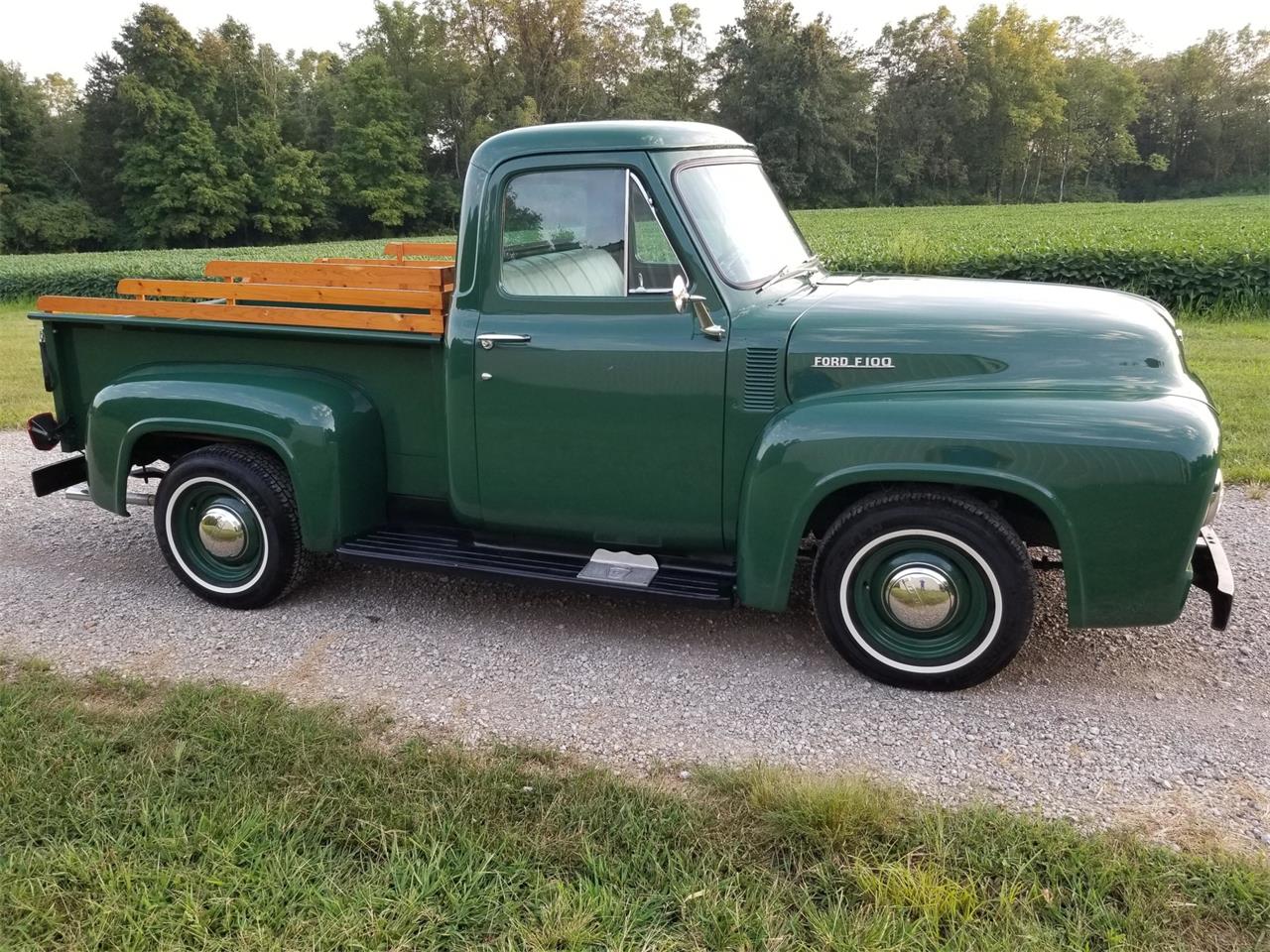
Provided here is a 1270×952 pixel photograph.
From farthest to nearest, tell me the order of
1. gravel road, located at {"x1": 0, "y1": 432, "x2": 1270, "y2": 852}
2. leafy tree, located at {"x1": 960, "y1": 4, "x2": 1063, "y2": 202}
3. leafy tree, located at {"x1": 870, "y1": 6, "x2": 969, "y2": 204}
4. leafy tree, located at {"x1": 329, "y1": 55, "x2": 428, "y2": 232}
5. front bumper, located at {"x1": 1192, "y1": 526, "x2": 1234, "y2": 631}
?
1. leafy tree, located at {"x1": 960, "y1": 4, "x2": 1063, "y2": 202}
2. leafy tree, located at {"x1": 870, "y1": 6, "x2": 969, "y2": 204}
3. leafy tree, located at {"x1": 329, "y1": 55, "x2": 428, "y2": 232}
4. front bumper, located at {"x1": 1192, "y1": 526, "x2": 1234, "y2": 631}
5. gravel road, located at {"x1": 0, "y1": 432, "x2": 1270, "y2": 852}

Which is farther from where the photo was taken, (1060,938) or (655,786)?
(655,786)

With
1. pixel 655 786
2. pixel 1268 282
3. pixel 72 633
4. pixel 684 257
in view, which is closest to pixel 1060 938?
pixel 655 786

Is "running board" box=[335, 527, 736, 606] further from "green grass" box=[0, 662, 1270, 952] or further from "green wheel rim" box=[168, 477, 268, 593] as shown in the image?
"green grass" box=[0, 662, 1270, 952]

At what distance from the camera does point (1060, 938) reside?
238 cm

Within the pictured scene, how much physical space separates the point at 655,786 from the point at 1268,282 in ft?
42.8

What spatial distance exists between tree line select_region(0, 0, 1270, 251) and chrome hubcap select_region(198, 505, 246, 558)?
47598 millimetres

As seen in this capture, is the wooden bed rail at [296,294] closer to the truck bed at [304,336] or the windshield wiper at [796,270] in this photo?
the truck bed at [304,336]

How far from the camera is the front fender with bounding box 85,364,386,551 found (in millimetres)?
4215

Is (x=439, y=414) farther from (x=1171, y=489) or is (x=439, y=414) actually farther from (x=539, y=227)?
(x=1171, y=489)

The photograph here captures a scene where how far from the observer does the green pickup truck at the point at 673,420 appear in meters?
3.39

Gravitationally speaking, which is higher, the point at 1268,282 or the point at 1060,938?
the point at 1268,282

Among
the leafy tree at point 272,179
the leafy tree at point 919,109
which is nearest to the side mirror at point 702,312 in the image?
the leafy tree at point 272,179

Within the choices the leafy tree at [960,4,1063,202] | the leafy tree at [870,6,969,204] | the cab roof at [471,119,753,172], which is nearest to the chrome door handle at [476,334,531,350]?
the cab roof at [471,119,753,172]

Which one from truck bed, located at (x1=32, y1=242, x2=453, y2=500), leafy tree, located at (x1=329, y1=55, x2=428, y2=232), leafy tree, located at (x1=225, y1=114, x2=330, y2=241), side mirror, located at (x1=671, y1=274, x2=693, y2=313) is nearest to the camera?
side mirror, located at (x1=671, y1=274, x2=693, y2=313)
